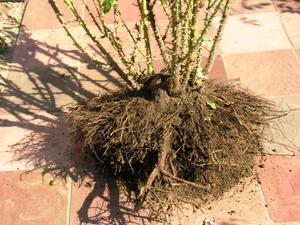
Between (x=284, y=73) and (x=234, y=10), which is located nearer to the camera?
(x=284, y=73)

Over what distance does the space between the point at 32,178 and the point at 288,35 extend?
7.92 feet

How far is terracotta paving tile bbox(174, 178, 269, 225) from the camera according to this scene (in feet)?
8.98

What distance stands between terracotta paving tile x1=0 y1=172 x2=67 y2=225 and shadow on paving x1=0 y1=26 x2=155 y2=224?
0.30 feet

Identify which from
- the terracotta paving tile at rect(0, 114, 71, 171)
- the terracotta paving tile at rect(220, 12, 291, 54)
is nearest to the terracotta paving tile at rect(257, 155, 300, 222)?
the terracotta paving tile at rect(220, 12, 291, 54)

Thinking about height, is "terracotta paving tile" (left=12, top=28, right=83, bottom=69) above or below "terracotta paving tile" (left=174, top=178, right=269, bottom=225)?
above

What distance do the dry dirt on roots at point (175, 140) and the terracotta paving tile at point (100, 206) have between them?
87mm

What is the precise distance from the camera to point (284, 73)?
363cm

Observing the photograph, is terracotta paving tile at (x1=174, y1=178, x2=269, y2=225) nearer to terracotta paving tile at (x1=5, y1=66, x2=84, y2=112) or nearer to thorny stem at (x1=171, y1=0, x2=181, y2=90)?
thorny stem at (x1=171, y1=0, x2=181, y2=90)

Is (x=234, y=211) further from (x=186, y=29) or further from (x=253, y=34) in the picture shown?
(x=253, y=34)

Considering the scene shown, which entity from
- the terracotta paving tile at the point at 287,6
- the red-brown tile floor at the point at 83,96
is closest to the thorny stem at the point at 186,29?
the red-brown tile floor at the point at 83,96

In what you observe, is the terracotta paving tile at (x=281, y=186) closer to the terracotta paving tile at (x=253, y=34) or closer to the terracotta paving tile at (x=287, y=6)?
the terracotta paving tile at (x=253, y=34)

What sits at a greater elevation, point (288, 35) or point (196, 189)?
point (288, 35)

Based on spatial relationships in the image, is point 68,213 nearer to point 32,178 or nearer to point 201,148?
point 32,178

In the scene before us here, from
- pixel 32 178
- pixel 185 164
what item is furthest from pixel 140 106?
pixel 32 178
